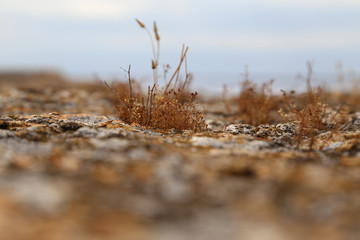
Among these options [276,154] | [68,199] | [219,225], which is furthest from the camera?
[276,154]

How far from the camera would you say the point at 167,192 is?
220cm

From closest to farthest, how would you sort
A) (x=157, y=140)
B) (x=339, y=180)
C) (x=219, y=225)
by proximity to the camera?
(x=219, y=225) → (x=339, y=180) → (x=157, y=140)

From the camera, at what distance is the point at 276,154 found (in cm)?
337

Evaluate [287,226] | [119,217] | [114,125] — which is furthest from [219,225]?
[114,125]

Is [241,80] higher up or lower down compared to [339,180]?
higher up

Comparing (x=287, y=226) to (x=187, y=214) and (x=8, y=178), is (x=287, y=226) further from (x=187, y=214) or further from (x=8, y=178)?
(x=8, y=178)

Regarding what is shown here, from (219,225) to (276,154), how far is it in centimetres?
170

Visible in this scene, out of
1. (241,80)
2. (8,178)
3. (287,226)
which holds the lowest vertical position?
(287,226)

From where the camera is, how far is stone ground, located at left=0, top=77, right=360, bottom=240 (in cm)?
178

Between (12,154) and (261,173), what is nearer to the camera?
(261,173)

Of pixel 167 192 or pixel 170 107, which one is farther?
pixel 170 107

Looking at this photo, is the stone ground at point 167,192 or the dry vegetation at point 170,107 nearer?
the stone ground at point 167,192

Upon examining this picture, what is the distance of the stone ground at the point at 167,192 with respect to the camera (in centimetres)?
178

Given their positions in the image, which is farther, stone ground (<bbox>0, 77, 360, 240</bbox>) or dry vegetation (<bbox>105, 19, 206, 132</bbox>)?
dry vegetation (<bbox>105, 19, 206, 132</bbox>)
